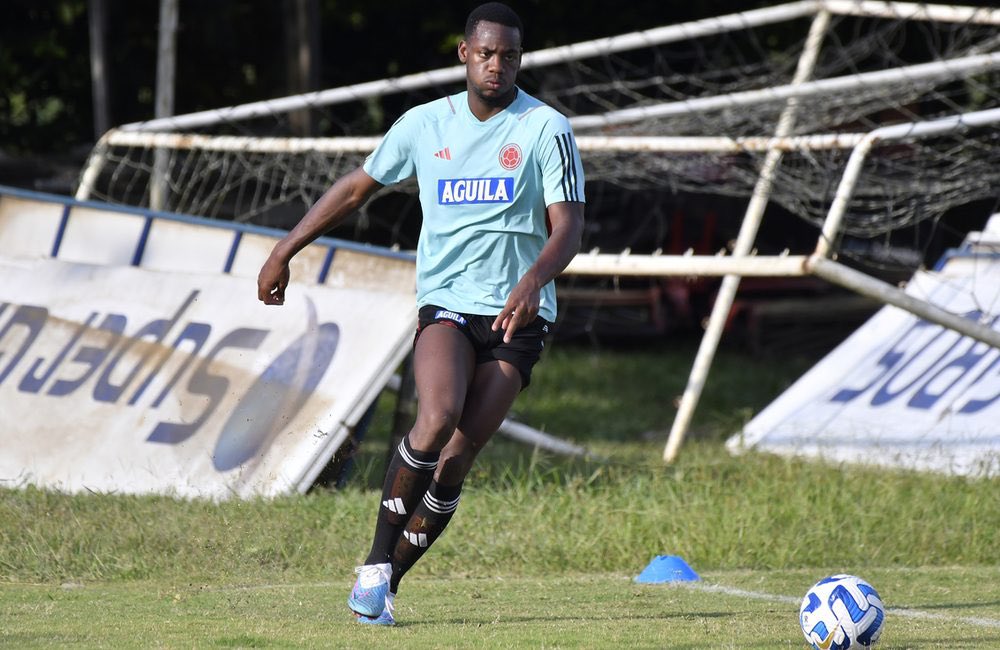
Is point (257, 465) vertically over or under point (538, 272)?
under

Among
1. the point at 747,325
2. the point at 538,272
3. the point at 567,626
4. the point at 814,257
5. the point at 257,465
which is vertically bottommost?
the point at 747,325

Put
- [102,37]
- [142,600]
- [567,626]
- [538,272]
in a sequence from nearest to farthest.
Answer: [538,272]
[567,626]
[142,600]
[102,37]

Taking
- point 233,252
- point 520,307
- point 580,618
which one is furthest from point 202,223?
point 520,307

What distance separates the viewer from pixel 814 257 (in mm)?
7312

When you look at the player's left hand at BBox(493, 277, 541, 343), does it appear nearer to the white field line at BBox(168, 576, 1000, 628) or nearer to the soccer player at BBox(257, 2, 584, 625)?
the soccer player at BBox(257, 2, 584, 625)

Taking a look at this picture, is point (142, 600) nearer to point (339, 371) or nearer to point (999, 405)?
point (339, 371)

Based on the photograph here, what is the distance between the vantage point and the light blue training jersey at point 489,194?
15.7 feet

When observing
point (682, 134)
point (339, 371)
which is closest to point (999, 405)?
point (682, 134)

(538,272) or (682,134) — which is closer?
(538,272)

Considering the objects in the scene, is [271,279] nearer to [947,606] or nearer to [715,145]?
[947,606]

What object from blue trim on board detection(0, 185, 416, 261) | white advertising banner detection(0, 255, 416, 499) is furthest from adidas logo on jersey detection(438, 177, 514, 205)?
blue trim on board detection(0, 185, 416, 261)

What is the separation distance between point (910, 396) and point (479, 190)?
557 cm

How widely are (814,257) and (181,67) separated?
1042 centimetres

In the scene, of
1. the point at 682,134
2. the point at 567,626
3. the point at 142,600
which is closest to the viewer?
the point at 567,626
